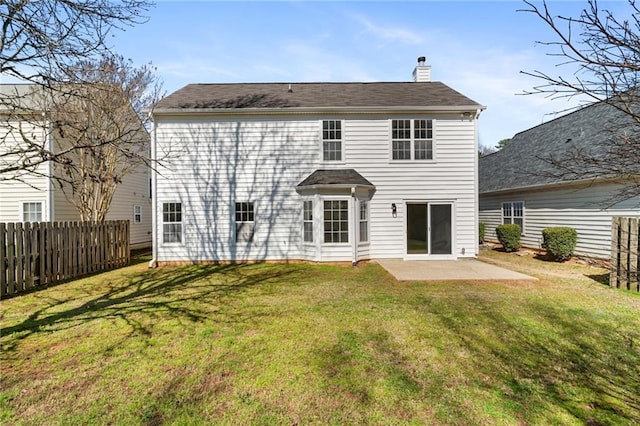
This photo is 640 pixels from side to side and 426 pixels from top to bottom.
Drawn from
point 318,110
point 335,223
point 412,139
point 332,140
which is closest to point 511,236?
point 412,139

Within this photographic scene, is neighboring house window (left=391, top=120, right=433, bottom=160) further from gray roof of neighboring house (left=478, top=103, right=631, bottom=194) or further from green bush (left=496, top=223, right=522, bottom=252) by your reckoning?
green bush (left=496, top=223, right=522, bottom=252)

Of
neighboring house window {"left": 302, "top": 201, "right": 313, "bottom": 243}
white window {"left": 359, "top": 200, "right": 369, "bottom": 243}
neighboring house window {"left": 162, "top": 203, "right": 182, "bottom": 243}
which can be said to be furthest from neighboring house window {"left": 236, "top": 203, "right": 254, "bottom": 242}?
white window {"left": 359, "top": 200, "right": 369, "bottom": 243}

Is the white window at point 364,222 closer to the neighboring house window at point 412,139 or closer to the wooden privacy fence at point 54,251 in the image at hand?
the neighboring house window at point 412,139

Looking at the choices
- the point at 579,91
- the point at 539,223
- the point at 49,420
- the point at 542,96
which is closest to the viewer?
the point at 579,91

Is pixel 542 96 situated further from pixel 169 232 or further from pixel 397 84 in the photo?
pixel 397 84

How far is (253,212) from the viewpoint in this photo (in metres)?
11.6

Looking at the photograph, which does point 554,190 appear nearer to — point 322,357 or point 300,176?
point 300,176

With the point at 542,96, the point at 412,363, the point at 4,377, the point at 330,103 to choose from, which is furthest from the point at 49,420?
the point at 330,103

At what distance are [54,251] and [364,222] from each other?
31.6 feet

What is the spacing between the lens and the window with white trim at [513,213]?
48.8 ft

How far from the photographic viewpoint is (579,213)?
38.1 ft

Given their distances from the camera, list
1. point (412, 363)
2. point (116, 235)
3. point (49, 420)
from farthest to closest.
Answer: point (116, 235)
point (412, 363)
point (49, 420)

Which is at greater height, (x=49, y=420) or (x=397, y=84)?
(x=397, y=84)

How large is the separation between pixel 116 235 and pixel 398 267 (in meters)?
10.3
